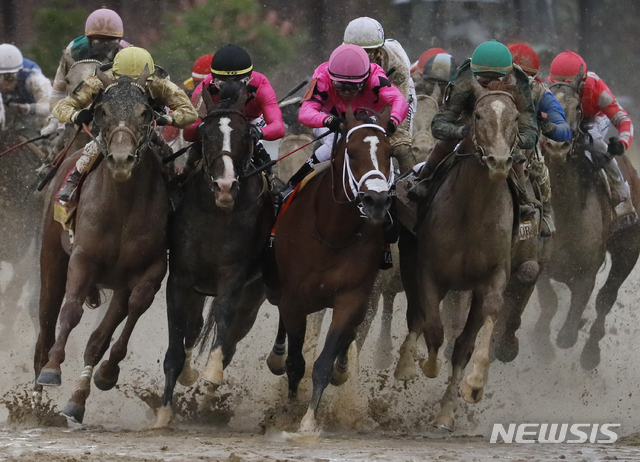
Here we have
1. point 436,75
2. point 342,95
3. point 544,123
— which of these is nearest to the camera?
point 342,95

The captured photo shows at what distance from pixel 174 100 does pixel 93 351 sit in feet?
5.86

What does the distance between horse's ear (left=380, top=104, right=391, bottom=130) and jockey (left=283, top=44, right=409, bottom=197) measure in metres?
0.04

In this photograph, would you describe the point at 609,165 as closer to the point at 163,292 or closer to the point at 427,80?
the point at 427,80

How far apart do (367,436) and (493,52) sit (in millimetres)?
2927

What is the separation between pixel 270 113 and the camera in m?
9.09

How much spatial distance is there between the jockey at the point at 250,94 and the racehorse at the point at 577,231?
2.93m

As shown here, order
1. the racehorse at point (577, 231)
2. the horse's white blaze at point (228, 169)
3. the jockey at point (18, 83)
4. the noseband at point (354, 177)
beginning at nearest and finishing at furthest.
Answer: the noseband at point (354, 177)
the horse's white blaze at point (228, 169)
the racehorse at point (577, 231)
the jockey at point (18, 83)

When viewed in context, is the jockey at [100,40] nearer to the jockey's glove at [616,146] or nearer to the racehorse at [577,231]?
the racehorse at [577,231]

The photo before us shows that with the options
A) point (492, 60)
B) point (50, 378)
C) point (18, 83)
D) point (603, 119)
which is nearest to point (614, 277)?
point (603, 119)

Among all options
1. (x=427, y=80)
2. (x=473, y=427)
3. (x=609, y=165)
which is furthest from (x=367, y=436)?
(x=427, y=80)

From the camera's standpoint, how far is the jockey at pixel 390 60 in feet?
31.9

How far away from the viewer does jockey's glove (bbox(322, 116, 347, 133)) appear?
845 centimetres

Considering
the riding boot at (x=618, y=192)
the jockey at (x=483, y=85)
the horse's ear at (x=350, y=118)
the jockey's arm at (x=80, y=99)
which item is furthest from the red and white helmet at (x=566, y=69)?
the jockey's arm at (x=80, y=99)

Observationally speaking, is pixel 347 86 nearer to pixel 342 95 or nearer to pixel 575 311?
pixel 342 95
